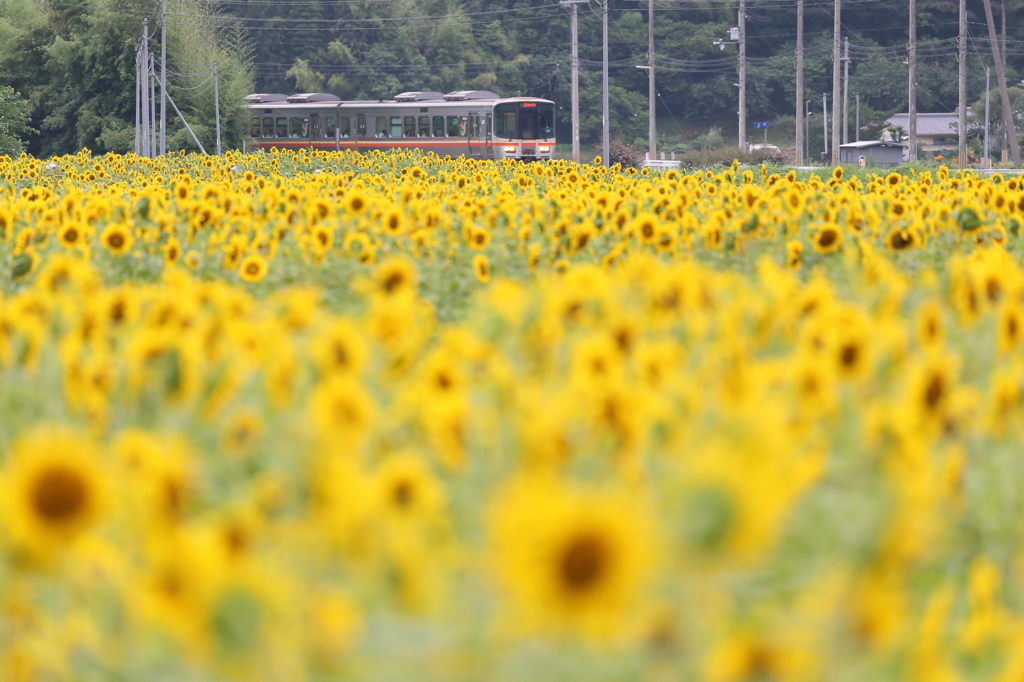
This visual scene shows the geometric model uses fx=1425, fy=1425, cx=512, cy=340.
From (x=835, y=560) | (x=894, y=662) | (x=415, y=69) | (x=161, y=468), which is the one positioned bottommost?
(x=894, y=662)

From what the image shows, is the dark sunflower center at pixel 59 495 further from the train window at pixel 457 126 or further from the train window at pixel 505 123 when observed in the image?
the train window at pixel 457 126

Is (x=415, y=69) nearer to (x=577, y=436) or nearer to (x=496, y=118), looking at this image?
(x=496, y=118)

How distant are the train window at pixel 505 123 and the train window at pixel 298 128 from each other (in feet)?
21.7

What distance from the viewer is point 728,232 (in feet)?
24.1

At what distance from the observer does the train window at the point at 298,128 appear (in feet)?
138

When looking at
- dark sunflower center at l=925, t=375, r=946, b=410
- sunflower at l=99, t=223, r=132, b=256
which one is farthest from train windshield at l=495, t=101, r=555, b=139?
Result: dark sunflower center at l=925, t=375, r=946, b=410

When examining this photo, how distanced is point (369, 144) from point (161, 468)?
127 feet

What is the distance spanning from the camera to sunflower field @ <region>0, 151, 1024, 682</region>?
5.87 ft

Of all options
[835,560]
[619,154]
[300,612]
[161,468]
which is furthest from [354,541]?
[619,154]

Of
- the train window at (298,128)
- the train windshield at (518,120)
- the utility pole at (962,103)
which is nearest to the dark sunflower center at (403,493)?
the train windshield at (518,120)

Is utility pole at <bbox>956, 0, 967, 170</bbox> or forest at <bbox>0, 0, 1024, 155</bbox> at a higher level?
forest at <bbox>0, 0, 1024, 155</bbox>

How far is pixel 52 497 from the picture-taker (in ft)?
6.80

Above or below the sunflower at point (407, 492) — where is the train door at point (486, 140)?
above

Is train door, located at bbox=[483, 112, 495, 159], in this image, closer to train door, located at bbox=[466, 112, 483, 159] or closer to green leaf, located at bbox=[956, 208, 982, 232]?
train door, located at bbox=[466, 112, 483, 159]
